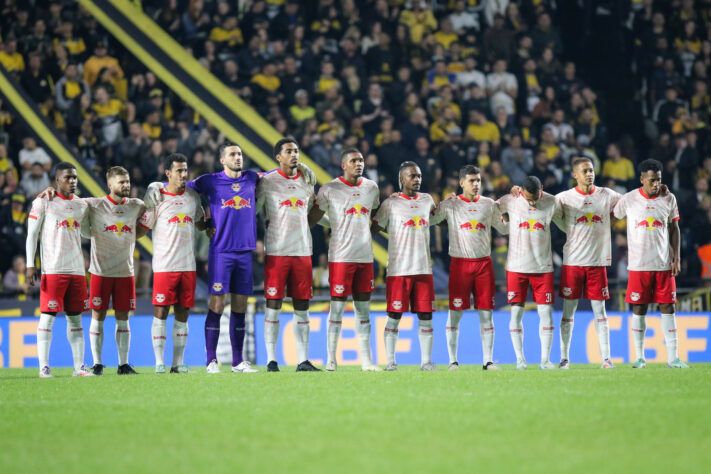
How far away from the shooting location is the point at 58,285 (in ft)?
32.7

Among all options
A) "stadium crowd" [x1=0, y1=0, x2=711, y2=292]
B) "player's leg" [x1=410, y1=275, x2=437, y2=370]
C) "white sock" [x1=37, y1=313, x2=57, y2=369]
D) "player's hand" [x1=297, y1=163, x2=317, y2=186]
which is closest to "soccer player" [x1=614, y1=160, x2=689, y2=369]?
"player's leg" [x1=410, y1=275, x2=437, y2=370]

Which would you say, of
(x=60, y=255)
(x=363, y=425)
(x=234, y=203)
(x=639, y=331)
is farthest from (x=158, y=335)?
(x=639, y=331)

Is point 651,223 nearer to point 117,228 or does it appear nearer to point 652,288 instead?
point 652,288

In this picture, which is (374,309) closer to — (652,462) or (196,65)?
(196,65)

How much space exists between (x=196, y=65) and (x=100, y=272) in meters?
7.82

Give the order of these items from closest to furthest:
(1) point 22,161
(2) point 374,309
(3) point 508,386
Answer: (3) point 508,386 → (2) point 374,309 → (1) point 22,161

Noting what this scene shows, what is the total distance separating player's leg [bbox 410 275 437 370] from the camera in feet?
33.3

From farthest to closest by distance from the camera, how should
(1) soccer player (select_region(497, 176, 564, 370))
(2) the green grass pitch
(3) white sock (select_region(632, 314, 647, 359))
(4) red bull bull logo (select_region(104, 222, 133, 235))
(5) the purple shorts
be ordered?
(3) white sock (select_region(632, 314, 647, 359)) < (1) soccer player (select_region(497, 176, 564, 370)) < (4) red bull bull logo (select_region(104, 222, 133, 235)) < (5) the purple shorts < (2) the green grass pitch

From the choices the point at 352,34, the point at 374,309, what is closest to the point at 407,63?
the point at 352,34

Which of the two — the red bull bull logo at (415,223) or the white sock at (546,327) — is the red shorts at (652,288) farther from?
the red bull bull logo at (415,223)

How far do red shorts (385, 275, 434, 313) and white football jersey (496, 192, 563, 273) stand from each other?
2.96ft

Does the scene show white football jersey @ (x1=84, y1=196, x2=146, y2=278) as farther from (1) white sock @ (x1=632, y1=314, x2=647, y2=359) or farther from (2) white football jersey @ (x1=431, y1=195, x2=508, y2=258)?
(1) white sock @ (x1=632, y1=314, x2=647, y2=359)

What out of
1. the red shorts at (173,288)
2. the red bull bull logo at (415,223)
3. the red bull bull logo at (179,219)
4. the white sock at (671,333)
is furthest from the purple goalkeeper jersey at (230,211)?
the white sock at (671,333)

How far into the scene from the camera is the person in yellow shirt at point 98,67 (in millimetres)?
17062
